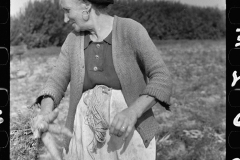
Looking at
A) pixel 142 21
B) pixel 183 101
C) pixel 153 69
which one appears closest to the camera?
pixel 153 69

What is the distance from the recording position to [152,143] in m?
1.37

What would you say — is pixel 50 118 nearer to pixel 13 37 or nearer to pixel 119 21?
pixel 119 21

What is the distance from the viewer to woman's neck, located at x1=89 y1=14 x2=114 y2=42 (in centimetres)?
130

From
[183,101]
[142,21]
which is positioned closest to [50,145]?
[183,101]

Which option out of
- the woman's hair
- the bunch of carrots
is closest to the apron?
the bunch of carrots

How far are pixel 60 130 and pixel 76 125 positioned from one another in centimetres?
18

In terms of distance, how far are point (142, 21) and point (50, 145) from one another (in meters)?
5.54

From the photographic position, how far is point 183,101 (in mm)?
4602

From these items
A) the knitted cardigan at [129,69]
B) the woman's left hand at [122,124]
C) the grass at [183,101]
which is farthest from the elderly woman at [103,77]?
the grass at [183,101]

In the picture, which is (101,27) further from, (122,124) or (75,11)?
(122,124)

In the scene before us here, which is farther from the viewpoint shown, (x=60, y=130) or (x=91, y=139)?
(x=91, y=139)

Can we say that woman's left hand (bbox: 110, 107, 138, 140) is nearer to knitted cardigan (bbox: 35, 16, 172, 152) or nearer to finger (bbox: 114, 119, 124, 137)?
finger (bbox: 114, 119, 124, 137)
